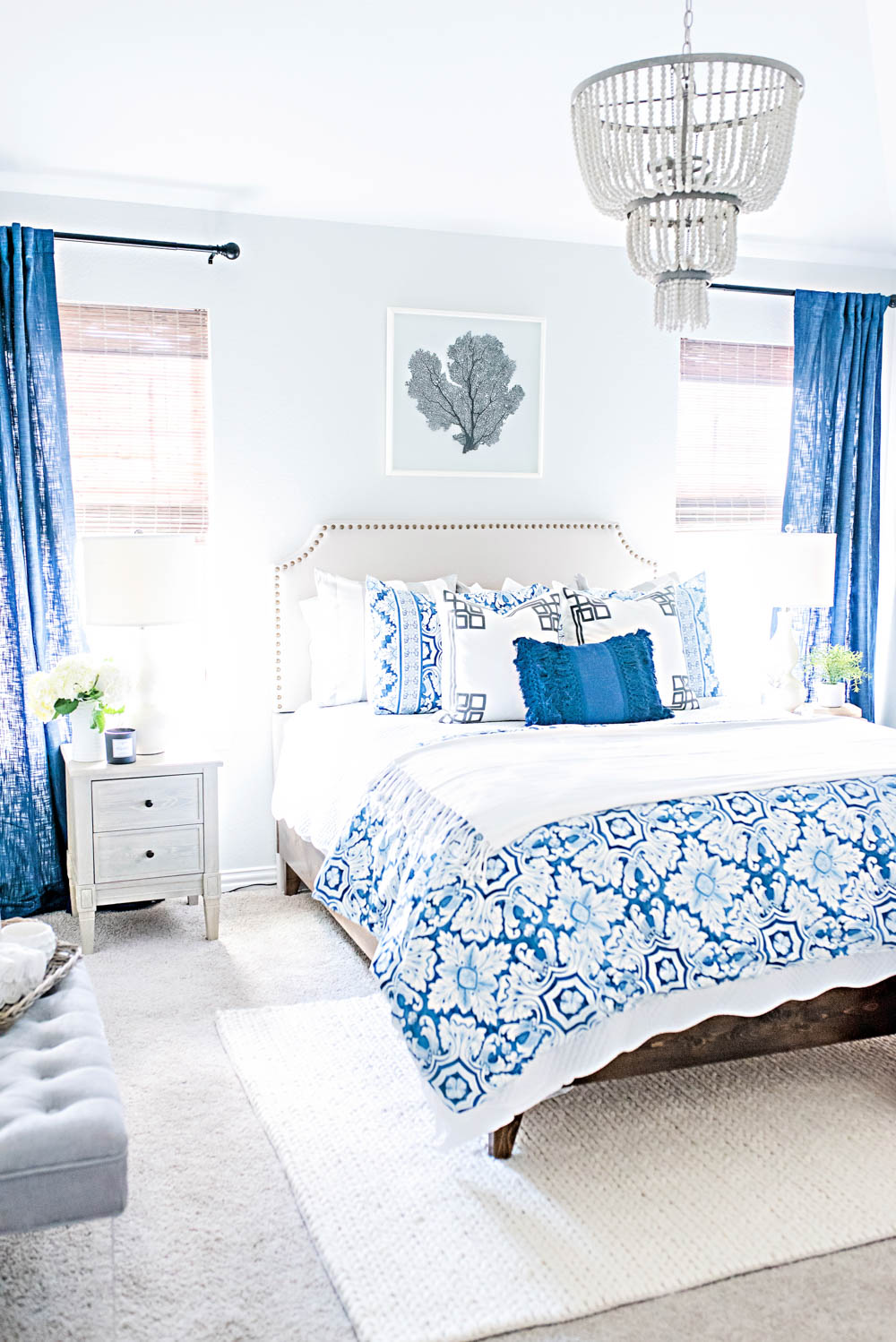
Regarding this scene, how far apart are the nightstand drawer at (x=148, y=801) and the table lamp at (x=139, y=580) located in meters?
0.50

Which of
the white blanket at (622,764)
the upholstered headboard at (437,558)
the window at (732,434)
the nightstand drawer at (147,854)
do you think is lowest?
the nightstand drawer at (147,854)

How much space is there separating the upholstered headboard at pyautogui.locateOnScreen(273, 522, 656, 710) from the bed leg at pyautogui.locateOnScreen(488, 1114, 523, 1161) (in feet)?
7.10

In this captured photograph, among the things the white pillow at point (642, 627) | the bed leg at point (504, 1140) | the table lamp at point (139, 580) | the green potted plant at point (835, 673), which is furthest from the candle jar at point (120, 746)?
the green potted plant at point (835, 673)

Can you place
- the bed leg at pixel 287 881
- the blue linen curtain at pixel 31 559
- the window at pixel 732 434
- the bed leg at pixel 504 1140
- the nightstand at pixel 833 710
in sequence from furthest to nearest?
the window at pixel 732 434 → the nightstand at pixel 833 710 → the bed leg at pixel 287 881 → the blue linen curtain at pixel 31 559 → the bed leg at pixel 504 1140

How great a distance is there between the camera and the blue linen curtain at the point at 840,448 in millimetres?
4957

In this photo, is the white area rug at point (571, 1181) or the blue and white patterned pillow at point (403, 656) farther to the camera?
the blue and white patterned pillow at point (403, 656)

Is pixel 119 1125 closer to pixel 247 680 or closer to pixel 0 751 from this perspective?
pixel 0 751

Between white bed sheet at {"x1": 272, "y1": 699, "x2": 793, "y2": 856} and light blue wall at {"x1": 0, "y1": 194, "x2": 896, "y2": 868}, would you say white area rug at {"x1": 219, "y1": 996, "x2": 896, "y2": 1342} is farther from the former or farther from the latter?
light blue wall at {"x1": 0, "y1": 194, "x2": 896, "y2": 868}

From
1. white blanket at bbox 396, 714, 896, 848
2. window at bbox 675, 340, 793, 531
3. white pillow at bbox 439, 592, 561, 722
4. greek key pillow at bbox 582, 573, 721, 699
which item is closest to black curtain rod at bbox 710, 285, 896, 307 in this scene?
window at bbox 675, 340, 793, 531

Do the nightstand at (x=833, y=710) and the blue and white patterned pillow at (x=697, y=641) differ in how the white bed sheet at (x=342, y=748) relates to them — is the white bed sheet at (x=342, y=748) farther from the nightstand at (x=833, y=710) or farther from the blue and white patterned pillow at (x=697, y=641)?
the nightstand at (x=833, y=710)

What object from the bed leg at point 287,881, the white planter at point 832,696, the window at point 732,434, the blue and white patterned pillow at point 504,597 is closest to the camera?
the blue and white patterned pillow at point 504,597

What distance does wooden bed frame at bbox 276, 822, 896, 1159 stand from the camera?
249 cm

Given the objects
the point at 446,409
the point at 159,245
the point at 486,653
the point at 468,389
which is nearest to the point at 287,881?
the point at 486,653

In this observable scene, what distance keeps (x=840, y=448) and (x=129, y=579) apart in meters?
3.08
